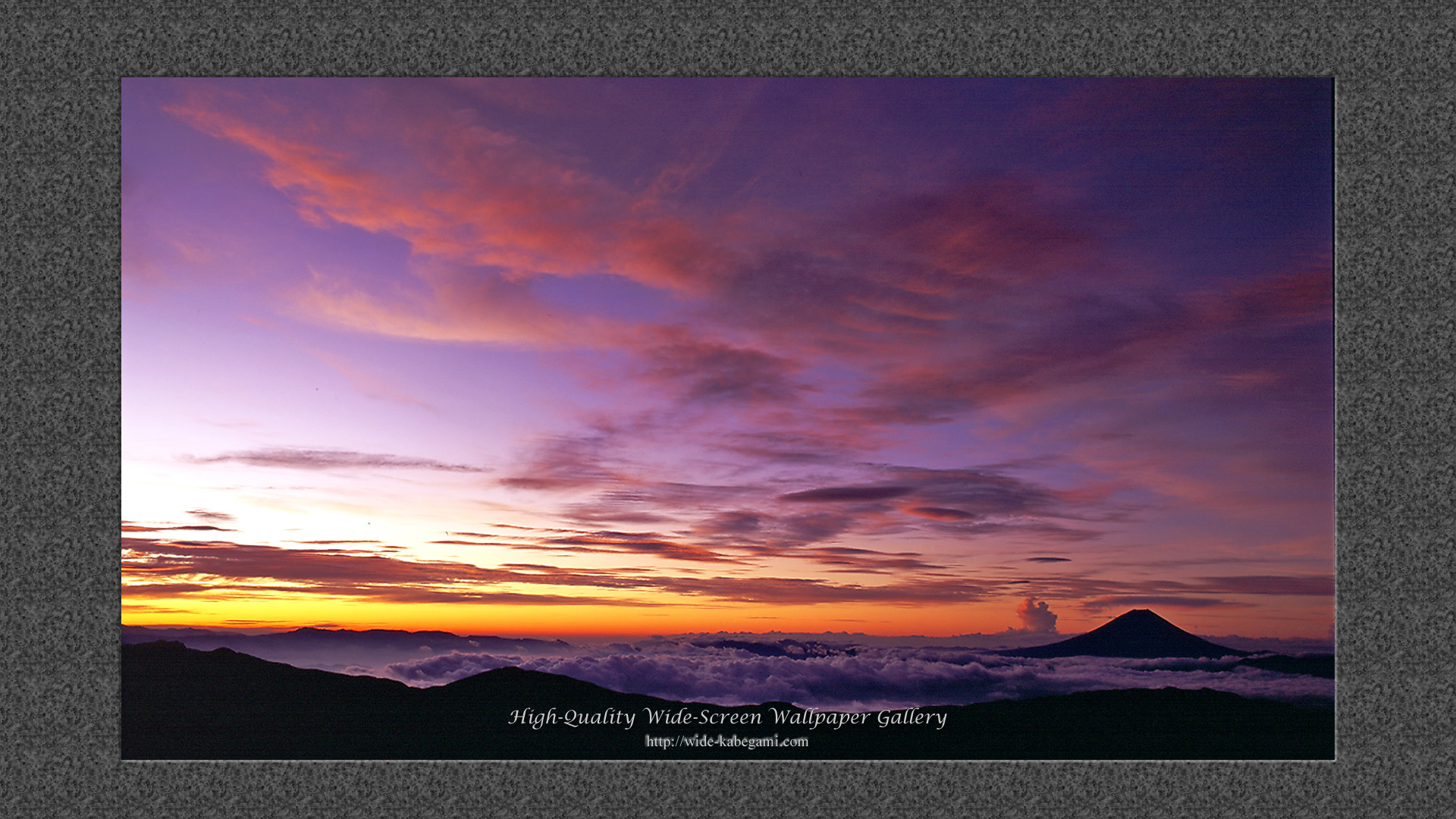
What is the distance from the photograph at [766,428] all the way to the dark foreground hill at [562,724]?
0.9 inches

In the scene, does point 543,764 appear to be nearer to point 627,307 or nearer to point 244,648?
point 244,648

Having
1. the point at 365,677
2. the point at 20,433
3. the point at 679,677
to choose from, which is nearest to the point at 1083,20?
the point at 679,677

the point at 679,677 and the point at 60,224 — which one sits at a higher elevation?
the point at 60,224

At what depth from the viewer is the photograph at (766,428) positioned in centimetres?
545

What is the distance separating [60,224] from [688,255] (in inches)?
157

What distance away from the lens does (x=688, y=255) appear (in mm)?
5508

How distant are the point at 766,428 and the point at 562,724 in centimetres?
223

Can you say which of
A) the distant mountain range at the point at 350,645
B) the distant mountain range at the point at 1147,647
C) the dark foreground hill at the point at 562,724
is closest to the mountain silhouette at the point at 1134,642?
the distant mountain range at the point at 1147,647

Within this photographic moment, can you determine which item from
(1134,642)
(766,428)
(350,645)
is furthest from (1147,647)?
(350,645)

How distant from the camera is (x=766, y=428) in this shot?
5.51 metres

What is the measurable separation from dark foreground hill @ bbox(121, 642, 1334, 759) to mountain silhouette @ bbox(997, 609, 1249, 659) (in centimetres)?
26

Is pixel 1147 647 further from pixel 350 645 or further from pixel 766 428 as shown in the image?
pixel 350 645

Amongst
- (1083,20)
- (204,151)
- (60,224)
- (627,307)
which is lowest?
(627,307)

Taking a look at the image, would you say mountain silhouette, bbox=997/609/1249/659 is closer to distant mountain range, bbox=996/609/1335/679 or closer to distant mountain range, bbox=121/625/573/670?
distant mountain range, bbox=996/609/1335/679
